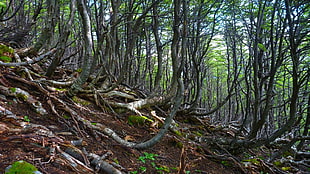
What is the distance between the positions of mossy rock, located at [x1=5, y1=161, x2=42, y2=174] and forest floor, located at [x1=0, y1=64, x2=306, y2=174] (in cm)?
6

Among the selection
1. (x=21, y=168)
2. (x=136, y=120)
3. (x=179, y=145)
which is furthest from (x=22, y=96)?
(x=179, y=145)

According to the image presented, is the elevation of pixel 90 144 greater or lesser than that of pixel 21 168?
lesser

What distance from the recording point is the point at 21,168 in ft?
5.50

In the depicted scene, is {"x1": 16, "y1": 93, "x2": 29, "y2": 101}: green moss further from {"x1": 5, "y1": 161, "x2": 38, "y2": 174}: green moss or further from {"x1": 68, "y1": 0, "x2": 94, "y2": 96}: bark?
{"x1": 5, "y1": 161, "x2": 38, "y2": 174}: green moss

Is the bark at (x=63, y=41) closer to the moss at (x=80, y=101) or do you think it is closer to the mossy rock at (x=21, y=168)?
the moss at (x=80, y=101)

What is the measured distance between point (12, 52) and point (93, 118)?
235 centimetres

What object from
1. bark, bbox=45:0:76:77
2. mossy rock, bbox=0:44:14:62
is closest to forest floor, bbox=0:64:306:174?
mossy rock, bbox=0:44:14:62

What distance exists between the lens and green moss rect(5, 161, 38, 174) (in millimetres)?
1636

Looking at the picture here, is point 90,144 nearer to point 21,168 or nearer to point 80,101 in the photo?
point 21,168

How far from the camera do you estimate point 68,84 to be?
4648 millimetres

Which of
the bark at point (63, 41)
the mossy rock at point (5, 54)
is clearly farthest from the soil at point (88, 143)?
the bark at point (63, 41)

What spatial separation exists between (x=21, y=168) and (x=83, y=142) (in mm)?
1281

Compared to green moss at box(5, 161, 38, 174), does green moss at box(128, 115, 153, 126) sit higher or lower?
lower

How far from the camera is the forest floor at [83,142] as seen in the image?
209 centimetres
